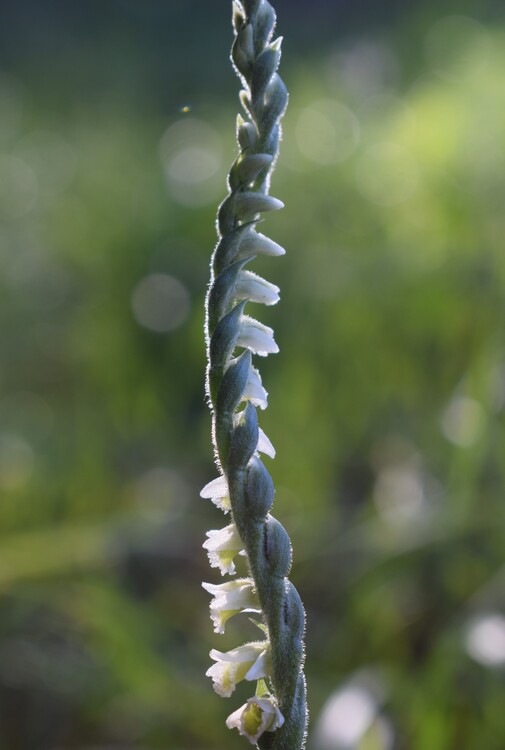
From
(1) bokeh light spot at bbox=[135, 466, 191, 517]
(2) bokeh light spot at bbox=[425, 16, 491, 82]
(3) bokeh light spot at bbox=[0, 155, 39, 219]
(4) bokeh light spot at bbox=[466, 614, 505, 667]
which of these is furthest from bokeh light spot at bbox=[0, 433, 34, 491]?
(2) bokeh light spot at bbox=[425, 16, 491, 82]

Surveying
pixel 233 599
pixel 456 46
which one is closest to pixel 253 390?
pixel 233 599

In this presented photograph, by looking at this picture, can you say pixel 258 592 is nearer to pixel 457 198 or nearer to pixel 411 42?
pixel 457 198

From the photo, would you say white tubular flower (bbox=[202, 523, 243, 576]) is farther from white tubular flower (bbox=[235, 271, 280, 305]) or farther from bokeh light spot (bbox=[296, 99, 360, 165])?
bokeh light spot (bbox=[296, 99, 360, 165])

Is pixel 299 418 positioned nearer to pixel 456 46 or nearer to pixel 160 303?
pixel 160 303

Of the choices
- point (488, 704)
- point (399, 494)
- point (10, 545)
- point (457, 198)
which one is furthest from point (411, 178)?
point (488, 704)

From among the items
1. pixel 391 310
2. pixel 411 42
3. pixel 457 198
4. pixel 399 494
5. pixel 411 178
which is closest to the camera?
pixel 399 494

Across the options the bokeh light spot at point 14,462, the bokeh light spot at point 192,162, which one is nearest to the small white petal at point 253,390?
the bokeh light spot at point 14,462
